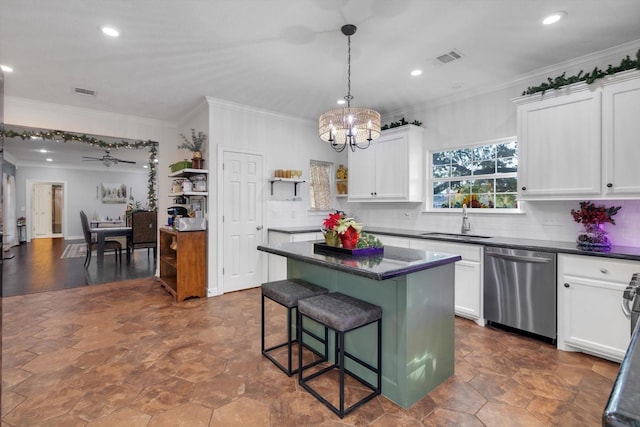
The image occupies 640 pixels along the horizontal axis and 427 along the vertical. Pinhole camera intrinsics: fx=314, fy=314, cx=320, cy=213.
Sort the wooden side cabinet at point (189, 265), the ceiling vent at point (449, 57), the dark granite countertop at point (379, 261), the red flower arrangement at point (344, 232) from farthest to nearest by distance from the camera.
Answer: the wooden side cabinet at point (189, 265) → the ceiling vent at point (449, 57) → the red flower arrangement at point (344, 232) → the dark granite countertop at point (379, 261)

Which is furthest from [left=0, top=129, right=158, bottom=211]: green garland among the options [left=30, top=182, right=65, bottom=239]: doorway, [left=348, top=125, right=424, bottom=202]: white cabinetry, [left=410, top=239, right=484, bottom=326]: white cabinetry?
[left=30, top=182, right=65, bottom=239]: doorway

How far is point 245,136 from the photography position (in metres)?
4.71

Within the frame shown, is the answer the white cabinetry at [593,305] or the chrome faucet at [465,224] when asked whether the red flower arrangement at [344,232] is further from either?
the chrome faucet at [465,224]

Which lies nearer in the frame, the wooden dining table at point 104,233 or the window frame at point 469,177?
the window frame at point 469,177

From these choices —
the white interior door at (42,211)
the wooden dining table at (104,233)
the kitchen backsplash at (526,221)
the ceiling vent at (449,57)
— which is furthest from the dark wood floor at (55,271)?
the ceiling vent at (449,57)

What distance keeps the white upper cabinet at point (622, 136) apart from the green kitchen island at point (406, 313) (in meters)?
1.75

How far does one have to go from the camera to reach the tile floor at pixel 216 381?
193 centimetres

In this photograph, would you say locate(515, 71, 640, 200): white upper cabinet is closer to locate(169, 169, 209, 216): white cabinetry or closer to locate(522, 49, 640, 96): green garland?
locate(522, 49, 640, 96): green garland

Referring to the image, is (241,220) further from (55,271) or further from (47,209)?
(47,209)

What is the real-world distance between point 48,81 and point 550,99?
5470 millimetres

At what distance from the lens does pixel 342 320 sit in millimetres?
1883

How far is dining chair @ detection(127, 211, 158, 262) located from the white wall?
4467mm

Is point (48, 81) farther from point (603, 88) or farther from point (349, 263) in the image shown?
point (603, 88)

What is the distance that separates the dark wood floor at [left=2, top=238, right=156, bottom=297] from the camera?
4.86m
